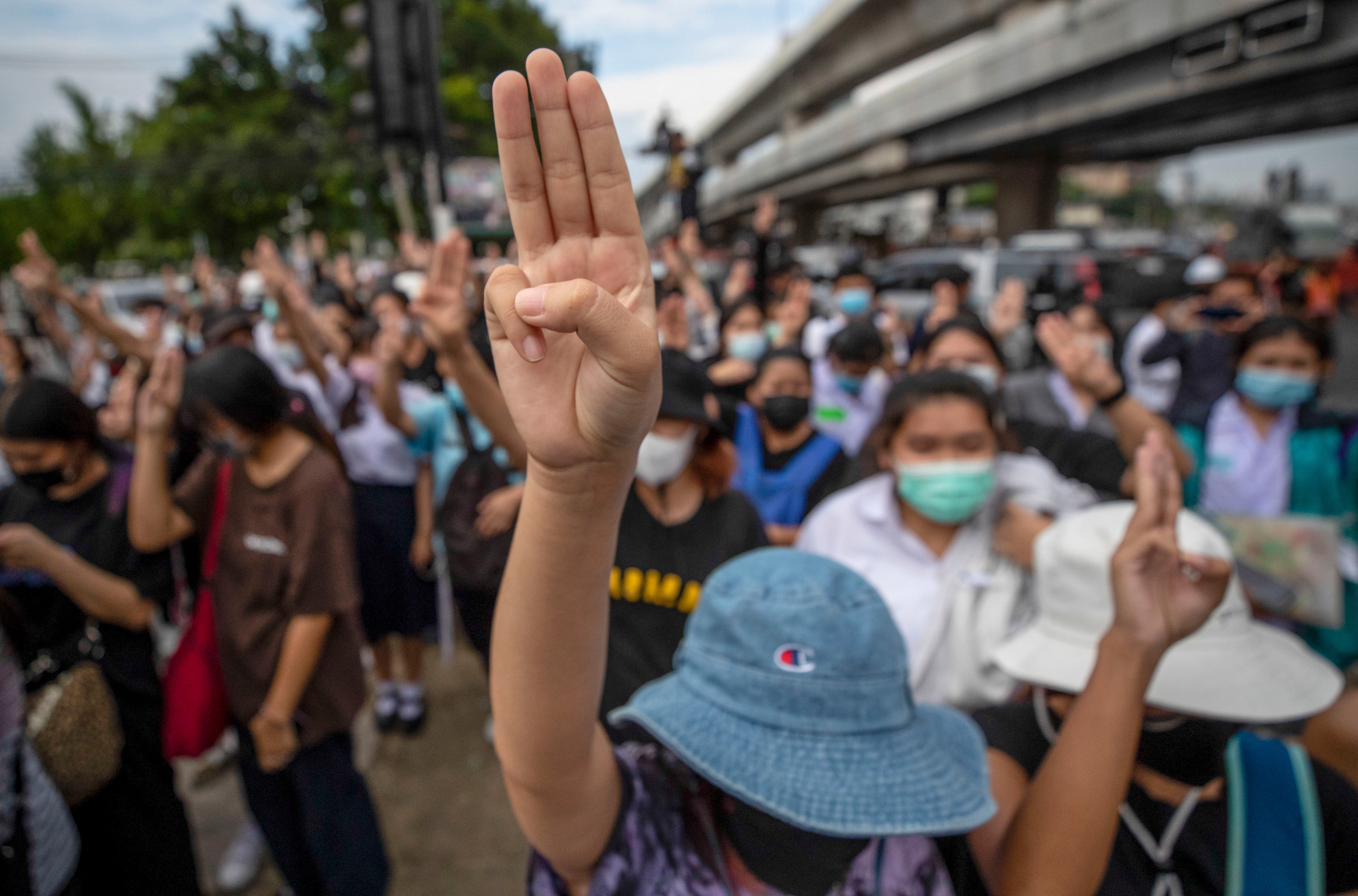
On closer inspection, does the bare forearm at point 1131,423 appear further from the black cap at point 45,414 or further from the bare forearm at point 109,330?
the bare forearm at point 109,330

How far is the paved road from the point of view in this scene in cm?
268

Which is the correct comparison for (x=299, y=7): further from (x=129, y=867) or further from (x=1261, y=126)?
(x=129, y=867)

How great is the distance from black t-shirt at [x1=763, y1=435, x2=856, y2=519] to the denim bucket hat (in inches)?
63.1

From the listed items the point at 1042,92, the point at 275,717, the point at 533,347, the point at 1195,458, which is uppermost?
Answer: the point at 1042,92

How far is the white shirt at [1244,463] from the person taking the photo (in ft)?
9.84

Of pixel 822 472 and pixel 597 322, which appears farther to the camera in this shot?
pixel 822 472

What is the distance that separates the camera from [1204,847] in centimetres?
116

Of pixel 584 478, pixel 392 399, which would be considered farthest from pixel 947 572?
pixel 392 399

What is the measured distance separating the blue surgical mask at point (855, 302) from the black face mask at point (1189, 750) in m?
4.46

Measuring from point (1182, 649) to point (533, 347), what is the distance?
4.29 feet

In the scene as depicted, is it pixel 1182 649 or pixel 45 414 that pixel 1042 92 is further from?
pixel 45 414

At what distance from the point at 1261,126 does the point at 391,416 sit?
64.2 feet

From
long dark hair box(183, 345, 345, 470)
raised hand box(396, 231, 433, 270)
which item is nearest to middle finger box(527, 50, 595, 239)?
long dark hair box(183, 345, 345, 470)

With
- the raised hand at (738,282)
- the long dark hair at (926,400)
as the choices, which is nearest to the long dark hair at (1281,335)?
the long dark hair at (926,400)
